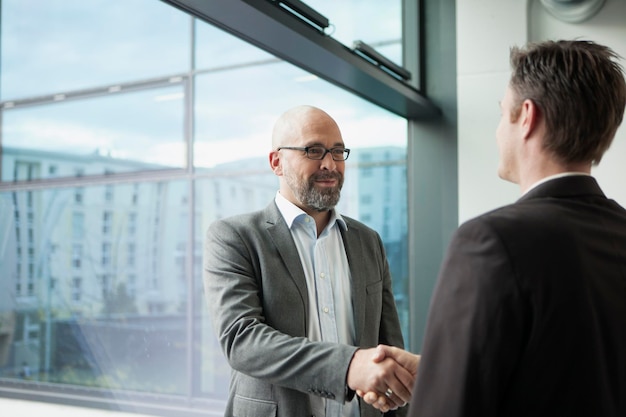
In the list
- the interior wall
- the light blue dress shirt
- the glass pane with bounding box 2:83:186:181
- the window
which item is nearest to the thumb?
the light blue dress shirt

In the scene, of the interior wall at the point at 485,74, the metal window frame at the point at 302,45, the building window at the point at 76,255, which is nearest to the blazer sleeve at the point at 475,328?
the metal window frame at the point at 302,45

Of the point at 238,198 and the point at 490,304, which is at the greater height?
the point at 238,198

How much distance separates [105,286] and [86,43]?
5.33 ft

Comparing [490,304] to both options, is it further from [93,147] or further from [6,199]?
[93,147]

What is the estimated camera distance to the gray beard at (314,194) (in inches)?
76.4

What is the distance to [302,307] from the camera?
71.6 inches

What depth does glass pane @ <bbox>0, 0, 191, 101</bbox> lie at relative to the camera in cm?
387

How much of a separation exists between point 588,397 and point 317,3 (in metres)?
2.23

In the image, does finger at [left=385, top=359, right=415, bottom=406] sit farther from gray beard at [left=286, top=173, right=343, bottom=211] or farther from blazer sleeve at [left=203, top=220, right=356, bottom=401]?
gray beard at [left=286, top=173, right=343, bottom=211]

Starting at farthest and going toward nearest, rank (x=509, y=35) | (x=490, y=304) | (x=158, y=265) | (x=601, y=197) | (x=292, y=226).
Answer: (x=158, y=265)
(x=509, y=35)
(x=292, y=226)
(x=601, y=197)
(x=490, y=304)

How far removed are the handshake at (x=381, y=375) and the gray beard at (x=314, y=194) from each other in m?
0.48

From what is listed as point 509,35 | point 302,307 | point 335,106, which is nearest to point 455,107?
point 509,35

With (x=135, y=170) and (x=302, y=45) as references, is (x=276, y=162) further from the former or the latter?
(x=135, y=170)

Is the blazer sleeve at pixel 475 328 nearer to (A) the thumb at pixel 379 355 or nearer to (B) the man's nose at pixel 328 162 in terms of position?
(A) the thumb at pixel 379 355
